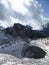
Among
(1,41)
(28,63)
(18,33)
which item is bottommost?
Answer: (28,63)

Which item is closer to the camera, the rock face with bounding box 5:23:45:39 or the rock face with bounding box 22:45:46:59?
the rock face with bounding box 22:45:46:59

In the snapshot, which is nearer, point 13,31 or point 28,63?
point 28,63

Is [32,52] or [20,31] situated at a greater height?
[20,31]

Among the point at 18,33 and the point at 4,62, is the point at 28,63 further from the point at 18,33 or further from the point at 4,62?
the point at 18,33

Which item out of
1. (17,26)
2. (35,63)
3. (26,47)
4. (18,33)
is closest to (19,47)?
(26,47)

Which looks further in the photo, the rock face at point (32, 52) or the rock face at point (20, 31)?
the rock face at point (20, 31)

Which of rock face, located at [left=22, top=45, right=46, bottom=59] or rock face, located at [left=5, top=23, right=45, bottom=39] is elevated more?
rock face, located at [left=5, top=23, right=45, bottom=39]

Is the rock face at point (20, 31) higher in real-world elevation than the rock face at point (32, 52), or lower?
higher

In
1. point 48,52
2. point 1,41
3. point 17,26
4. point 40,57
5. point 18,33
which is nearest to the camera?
point 40,57
